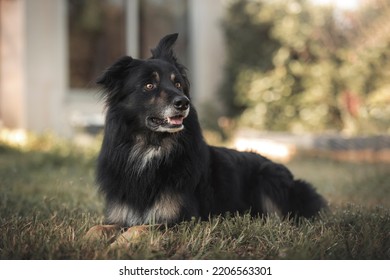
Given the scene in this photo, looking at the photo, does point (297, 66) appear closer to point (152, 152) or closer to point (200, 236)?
point (152, 152)

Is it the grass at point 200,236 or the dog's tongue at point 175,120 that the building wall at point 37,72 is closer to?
the grass at point 200,236

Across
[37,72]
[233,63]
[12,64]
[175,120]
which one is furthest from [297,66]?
[175,120]

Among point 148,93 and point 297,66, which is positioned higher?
point 297,66

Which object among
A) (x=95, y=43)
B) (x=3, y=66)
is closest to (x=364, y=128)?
(x=95, y=43)

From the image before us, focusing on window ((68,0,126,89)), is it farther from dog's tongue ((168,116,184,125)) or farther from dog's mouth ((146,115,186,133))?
dog's tongue ((168,116,184,125))

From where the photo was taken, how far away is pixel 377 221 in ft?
12.3

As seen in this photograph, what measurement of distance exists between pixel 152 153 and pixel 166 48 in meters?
0.92

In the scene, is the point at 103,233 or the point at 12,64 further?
the point at 12,64

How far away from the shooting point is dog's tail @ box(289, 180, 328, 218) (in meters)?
4.47

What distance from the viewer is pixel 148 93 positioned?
12.3 feet

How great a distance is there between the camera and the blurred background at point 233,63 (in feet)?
33.8

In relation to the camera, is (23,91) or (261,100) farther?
(261,100)

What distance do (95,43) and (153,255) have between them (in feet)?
30.0
